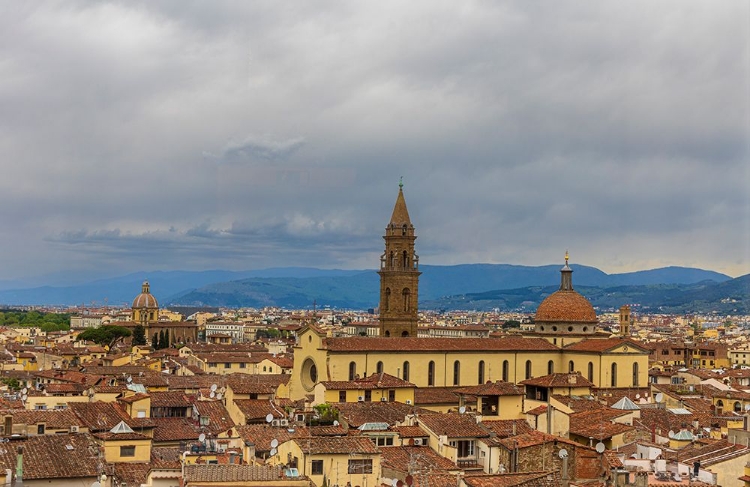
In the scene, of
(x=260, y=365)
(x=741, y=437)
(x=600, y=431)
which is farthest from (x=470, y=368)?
(x=741, y=437)

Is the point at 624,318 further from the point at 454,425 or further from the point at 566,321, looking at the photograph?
the point at 454,425

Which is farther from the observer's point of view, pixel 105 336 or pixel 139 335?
pixel 139 335

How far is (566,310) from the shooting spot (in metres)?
64.7

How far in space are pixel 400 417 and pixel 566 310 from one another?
107 feet

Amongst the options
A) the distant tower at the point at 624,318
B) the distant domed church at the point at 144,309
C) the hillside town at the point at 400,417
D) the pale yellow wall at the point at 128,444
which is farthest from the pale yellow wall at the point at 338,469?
the distant domed church at the point at 144,309

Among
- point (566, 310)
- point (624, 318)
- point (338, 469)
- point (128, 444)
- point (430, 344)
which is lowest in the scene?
point (338, 469)

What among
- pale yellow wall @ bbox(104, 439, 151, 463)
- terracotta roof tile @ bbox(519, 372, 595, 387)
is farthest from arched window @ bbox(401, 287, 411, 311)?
pale yellow wall @ bbox(104, 439, 151, 463)

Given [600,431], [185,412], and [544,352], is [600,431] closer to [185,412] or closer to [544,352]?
[185,412]

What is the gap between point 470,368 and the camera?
56.9m

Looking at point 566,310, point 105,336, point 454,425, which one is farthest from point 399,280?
point 105,336

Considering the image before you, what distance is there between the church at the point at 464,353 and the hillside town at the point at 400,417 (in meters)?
0.08

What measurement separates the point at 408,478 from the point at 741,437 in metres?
9.63

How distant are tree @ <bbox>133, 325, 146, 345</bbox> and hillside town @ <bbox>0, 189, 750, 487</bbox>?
36184mm

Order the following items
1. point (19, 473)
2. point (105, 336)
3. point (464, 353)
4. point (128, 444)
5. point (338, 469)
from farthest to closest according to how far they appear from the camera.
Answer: point (105, 336) → point (464, 353) → point (128, 444) → point (338, 469) → point (19, 473)
